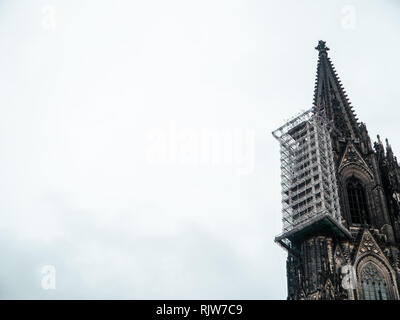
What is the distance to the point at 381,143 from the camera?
6241 centimetres

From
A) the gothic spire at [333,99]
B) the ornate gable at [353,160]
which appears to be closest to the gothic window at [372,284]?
the ornate gable at [353,160]

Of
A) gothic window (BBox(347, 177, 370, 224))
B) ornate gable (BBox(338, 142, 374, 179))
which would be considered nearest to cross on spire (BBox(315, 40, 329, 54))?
ornate gable (BBox(338, 142, 374, 179))

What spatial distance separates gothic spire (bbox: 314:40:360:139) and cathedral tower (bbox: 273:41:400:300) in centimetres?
14

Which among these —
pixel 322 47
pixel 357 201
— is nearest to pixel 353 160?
pixel 357 201

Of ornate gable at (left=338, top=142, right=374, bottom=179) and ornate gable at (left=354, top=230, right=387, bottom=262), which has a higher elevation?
ornate gable at (left=338, top=142, right=374, bottom=179)

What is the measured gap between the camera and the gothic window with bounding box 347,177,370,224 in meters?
55.0

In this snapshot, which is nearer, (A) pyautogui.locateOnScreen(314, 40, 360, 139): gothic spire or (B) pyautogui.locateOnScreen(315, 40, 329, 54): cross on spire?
(A) pyautogui.locateOnScreen(314, 40, 360, 139): gothic spire

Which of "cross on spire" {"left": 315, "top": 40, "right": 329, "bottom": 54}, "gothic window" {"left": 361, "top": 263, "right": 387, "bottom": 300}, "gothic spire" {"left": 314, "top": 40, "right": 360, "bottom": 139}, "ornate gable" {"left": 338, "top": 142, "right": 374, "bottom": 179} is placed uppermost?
"cross on spire" {"left": 315, "top": 40, "right": 329, "bottom": 54}

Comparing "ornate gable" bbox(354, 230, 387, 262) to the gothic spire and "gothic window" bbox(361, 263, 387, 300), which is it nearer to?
"gothic window" bbox(361, 263, 387, 300)

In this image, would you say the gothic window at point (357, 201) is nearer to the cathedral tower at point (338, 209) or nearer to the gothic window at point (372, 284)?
the cathedral tower at point (338, 209)

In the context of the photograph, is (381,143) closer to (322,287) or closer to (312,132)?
(312,132)

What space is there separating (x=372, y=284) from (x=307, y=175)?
10.6 metres

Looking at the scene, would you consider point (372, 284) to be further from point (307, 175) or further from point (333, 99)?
point (333, 99)
